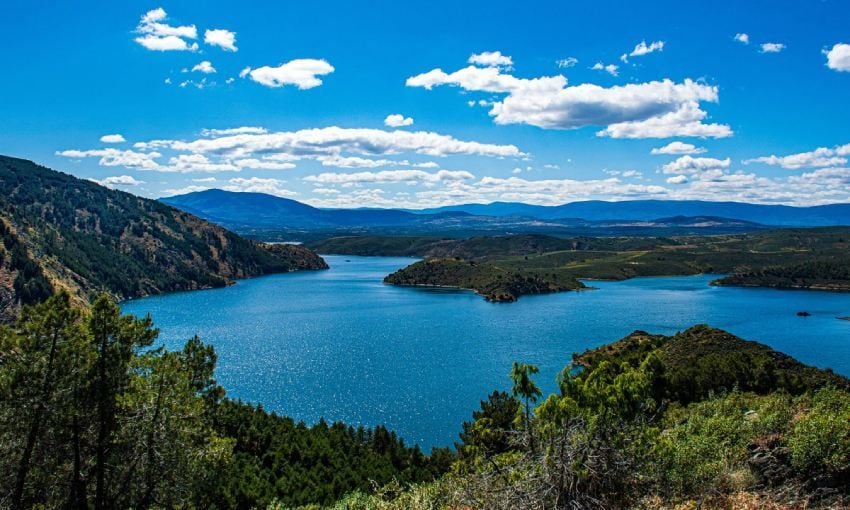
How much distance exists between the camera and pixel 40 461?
919 inches

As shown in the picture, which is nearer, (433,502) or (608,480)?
(608,480)

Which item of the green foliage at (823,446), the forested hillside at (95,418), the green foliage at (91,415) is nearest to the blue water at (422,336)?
the forested hillside at (95,418)

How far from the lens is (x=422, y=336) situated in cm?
12012

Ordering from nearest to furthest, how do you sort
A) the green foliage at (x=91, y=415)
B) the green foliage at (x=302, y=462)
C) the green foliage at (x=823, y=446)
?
the green foliage at (x=823, y=446) < the green foliage at (x=91, y=415) < the green foliage at (x=302, y=462)

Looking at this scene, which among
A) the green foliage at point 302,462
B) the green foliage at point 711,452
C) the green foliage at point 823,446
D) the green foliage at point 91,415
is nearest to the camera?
the green foliage at point 823,446

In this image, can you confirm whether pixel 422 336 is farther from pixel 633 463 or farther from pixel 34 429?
pixel 633 463

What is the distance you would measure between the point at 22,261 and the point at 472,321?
10973 cm

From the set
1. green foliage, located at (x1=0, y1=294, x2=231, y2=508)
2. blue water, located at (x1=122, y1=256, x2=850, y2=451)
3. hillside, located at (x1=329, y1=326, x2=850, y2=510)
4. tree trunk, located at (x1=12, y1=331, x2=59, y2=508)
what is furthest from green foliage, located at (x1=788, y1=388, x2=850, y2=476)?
blue water, located at (x1=122, y1=256, x2=850, y2=451)

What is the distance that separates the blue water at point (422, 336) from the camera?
2958 inches

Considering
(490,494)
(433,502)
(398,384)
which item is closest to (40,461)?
(433,502)

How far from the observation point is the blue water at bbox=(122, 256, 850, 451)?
246ft

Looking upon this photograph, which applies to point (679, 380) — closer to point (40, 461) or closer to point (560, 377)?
point (560, 377)

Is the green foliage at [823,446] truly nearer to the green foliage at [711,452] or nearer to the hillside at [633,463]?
the hillside at [633,463]

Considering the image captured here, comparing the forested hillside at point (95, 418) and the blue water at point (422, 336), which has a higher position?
the forested hillside at point (95, 418)
